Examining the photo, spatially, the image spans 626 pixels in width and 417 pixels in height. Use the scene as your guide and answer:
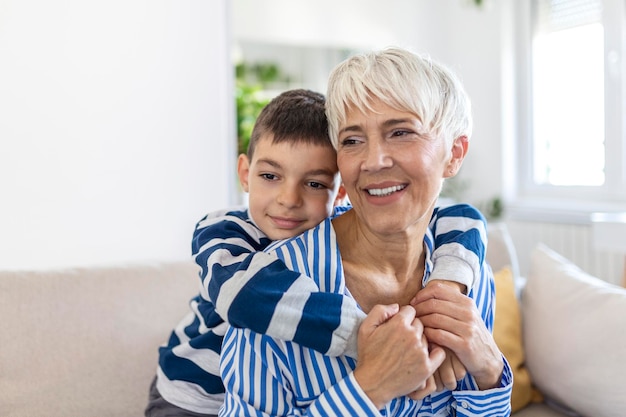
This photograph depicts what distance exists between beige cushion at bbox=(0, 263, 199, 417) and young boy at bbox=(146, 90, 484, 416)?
16 centimetres

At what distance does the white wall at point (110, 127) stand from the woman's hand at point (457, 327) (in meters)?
1.53

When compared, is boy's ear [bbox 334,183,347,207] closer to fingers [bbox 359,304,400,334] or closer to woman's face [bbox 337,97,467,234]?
woman's face [bbox 337,97,467,234]

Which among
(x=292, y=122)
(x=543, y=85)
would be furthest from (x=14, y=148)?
(x=543, y=85)

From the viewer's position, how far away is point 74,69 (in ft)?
7.26

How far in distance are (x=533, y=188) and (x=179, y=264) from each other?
3.04m

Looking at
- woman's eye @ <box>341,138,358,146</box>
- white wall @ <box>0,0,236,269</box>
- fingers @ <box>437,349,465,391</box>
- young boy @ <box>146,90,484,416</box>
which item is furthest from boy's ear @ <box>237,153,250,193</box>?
white wall @ <box>0,0,236,269</box>

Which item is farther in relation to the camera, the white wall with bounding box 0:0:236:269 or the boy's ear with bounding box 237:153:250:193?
the white wall with bounding box 0:0:236:269

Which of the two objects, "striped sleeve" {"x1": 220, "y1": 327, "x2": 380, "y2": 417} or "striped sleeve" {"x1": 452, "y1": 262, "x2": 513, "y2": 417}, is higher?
"striped sleeve" {"x1": 220, "y1": 327, "x2": 380, "y2": 417}

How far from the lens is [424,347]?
1.00 metres

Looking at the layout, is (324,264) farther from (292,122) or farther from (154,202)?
(154,202)

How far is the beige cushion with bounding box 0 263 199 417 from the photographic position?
1.54 meters

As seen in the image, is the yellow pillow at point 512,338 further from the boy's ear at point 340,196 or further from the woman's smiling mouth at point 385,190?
the woman's smiling mouth at point 385,190

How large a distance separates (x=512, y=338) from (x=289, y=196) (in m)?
0.91

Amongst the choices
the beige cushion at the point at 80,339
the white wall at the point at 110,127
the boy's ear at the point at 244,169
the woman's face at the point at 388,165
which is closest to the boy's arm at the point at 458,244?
the woman's face at the point at 388,165
